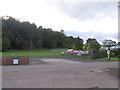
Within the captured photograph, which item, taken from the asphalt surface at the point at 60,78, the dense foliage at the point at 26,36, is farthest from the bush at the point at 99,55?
the dense foliage at the point at 26,36

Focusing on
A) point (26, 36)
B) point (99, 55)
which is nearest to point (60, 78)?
point (99, 55)

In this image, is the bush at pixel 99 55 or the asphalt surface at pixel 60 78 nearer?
the asphalt surface at pixel 60 78

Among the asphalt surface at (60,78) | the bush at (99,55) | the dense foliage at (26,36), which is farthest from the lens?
the dense foliage at (26,36)

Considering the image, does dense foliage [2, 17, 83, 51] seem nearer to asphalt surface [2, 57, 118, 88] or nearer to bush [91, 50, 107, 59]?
bush [91, 50, 107, 59]

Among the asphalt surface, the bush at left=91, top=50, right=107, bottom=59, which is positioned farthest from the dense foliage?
the asphalt surface

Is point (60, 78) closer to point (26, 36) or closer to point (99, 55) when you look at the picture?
point (99, 55)

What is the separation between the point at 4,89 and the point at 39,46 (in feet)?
374

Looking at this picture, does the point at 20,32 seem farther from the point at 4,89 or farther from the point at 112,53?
the point at 4,89

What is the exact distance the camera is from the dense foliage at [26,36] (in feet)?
338

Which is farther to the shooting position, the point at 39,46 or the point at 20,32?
the point at 39,46

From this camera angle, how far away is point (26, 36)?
112812 mm

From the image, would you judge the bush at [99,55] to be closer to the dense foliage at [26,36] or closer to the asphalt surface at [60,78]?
the asphalt surface at [60,78]

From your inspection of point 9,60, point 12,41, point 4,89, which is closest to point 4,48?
point 12,41

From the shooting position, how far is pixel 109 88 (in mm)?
12219
